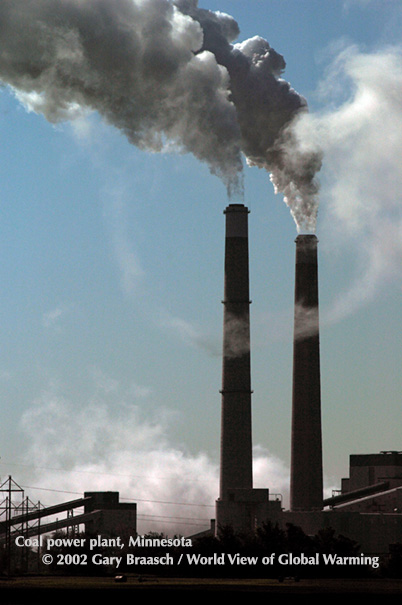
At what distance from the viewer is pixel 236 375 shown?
8606cm

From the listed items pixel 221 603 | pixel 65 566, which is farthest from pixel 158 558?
pixel 221 603

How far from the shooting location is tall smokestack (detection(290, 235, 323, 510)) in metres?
89.1

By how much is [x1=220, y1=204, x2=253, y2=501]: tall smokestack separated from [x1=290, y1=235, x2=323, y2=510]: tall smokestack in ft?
15.1

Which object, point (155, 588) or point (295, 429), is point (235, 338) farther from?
point (155, 588)

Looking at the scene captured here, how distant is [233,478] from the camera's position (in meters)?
86.4

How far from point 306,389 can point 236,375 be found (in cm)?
612

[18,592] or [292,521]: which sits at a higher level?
[292,521]

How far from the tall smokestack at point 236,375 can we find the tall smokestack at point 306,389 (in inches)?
182

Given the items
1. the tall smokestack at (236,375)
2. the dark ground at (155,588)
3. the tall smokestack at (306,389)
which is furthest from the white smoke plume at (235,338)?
the dark ground at (155,588)

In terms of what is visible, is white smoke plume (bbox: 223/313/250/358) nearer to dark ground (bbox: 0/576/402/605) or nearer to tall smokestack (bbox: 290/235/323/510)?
tall smokestack (bbox: 290/235/323/510)

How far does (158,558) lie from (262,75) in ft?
107

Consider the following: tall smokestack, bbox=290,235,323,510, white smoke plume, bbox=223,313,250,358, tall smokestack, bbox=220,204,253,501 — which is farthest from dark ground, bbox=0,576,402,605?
white smoke plume, bbox=223,313,250,358

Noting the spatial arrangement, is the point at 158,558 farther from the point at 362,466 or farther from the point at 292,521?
the point at 362,466

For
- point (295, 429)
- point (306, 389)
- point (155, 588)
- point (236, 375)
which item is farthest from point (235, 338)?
point (155, 588)
